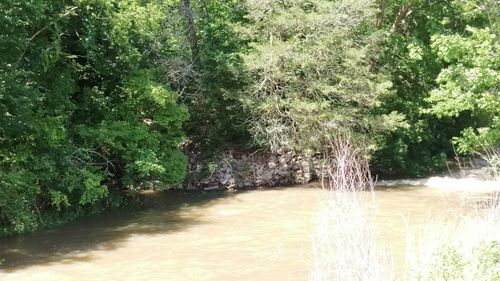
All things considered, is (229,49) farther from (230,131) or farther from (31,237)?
(31,237)

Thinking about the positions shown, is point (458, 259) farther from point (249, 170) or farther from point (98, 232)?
point (249, 170)

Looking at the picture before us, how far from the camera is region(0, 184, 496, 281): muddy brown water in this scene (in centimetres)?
1037

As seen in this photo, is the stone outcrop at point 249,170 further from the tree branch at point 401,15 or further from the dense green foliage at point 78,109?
the tree branch at point 401,15

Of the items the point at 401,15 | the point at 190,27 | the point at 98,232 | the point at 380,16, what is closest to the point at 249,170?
the point at 190,27

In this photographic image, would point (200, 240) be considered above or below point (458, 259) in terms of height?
below

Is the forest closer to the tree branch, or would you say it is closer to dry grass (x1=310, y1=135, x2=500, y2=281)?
the tree branch

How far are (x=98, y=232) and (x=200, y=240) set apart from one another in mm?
2749

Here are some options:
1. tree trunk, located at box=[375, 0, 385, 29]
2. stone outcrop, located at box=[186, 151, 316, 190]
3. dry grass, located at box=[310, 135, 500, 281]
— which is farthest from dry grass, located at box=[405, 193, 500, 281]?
tree trunk, located at box=[375, 0, 385, 29]

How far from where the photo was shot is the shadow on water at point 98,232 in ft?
37.9

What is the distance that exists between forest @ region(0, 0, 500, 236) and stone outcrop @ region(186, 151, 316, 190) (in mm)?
494

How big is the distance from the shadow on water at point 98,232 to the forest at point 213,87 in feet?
1.78

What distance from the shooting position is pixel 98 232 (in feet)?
45.3

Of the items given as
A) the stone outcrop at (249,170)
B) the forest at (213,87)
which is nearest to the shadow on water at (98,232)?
the forest at (213,87)

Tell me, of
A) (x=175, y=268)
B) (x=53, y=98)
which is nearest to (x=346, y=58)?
(x=53, y=98)
